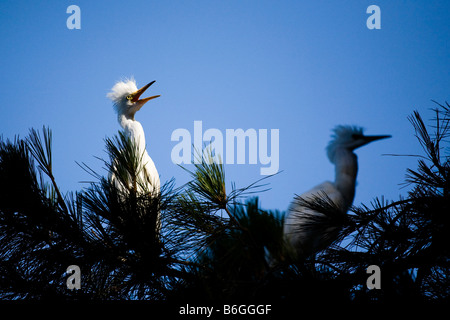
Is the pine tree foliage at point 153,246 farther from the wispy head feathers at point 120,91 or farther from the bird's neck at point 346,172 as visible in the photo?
the wispy head feathers at point 120,91

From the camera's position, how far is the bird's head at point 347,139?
2.83m

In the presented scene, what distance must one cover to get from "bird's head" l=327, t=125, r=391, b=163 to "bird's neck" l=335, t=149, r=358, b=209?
7 centimetres

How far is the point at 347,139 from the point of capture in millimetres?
2941

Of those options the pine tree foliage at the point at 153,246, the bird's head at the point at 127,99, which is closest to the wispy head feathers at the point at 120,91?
the bird's head at the point at 127,99

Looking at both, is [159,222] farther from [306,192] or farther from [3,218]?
[306,192]

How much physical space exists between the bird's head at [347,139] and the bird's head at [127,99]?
7.53ft

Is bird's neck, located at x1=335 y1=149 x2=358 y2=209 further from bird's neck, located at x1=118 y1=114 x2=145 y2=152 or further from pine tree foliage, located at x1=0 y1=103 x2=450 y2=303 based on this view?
bird's neck, located at x1=118 y1=114 x2=145 y2=152

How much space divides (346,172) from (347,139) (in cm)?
27

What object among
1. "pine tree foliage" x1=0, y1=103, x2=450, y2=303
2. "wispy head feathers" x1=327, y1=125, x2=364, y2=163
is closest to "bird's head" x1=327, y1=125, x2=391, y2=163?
"wispy head feathers" x1=327, y1=125, x2=364, y2=163

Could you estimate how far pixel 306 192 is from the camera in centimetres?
333

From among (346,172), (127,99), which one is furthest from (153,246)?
(127,99)

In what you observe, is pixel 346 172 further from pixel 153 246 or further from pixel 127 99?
pixel 127 99
